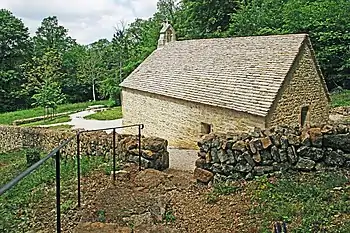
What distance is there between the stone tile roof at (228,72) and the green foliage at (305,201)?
26.9 ft

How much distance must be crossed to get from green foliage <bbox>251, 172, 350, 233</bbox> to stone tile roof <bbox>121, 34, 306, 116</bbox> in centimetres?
819

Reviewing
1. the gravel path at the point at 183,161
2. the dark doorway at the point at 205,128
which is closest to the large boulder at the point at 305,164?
the gravel path at the point at 183,161

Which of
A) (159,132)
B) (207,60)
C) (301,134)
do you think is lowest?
(159,132)

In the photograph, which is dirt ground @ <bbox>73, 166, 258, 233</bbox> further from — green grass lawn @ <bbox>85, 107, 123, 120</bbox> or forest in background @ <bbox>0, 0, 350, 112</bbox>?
green grass lawn @ <bbox>85, 107, 123, 120</bbox>

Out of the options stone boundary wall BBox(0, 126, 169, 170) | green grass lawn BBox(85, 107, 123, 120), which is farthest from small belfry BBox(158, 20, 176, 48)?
stone boundary wall BBox(0, 126, 169, 170)

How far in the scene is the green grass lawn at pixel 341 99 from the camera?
24.2m

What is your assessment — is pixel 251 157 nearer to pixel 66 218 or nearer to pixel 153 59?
pixel 66 218

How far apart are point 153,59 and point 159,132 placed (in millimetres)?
7526

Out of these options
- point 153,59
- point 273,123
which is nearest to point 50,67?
point 153,59

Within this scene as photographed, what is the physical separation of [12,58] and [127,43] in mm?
15639

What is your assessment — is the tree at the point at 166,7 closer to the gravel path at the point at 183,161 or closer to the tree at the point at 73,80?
the tree at the point at 73,80

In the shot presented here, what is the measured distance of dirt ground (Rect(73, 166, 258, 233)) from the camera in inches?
218

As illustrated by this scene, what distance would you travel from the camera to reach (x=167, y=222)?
5945mm

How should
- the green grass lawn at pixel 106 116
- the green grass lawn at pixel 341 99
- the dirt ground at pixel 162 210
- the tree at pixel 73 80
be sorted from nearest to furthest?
1. the dirt ground at pixel 162 210
2. the green grass lawn at pixel 341 99
3. the green grass lawn at pixel 106 116
4. the tree at pixel 73 80
